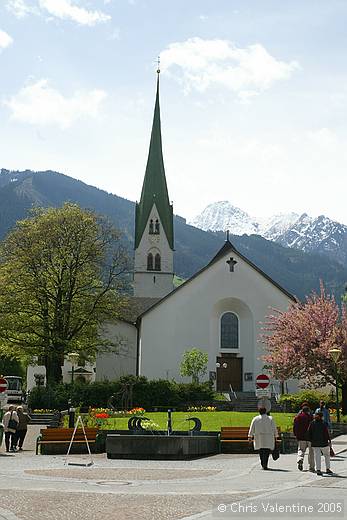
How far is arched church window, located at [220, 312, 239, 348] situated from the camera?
169 feet

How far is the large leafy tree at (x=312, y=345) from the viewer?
32594mm

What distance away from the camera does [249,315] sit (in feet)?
168

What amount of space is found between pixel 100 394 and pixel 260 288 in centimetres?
1550

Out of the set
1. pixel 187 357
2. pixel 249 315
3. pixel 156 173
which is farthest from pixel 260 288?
pixel 156 173

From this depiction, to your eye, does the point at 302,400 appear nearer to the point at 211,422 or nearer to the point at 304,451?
the point at 211,422

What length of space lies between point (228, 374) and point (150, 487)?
38502 mm

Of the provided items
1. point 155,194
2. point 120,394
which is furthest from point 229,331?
point 155,194

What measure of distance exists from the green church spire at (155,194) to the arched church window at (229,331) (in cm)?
2288

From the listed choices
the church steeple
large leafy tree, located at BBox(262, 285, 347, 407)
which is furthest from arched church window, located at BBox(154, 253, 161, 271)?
large leafy tree, located at BBox(262, 285, 347, 407)

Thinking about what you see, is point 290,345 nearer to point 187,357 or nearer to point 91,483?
point 187,357

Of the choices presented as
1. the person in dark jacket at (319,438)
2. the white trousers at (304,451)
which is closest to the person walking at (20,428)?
the white trousers at (304,451)

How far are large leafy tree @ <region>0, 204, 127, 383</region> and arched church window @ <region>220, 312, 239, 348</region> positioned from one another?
10163 mm

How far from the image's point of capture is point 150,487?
13.1 metres

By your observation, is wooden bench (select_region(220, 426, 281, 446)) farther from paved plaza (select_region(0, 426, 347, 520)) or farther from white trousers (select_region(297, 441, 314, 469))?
white trousers (select_region(297, 441, 314, 469))
